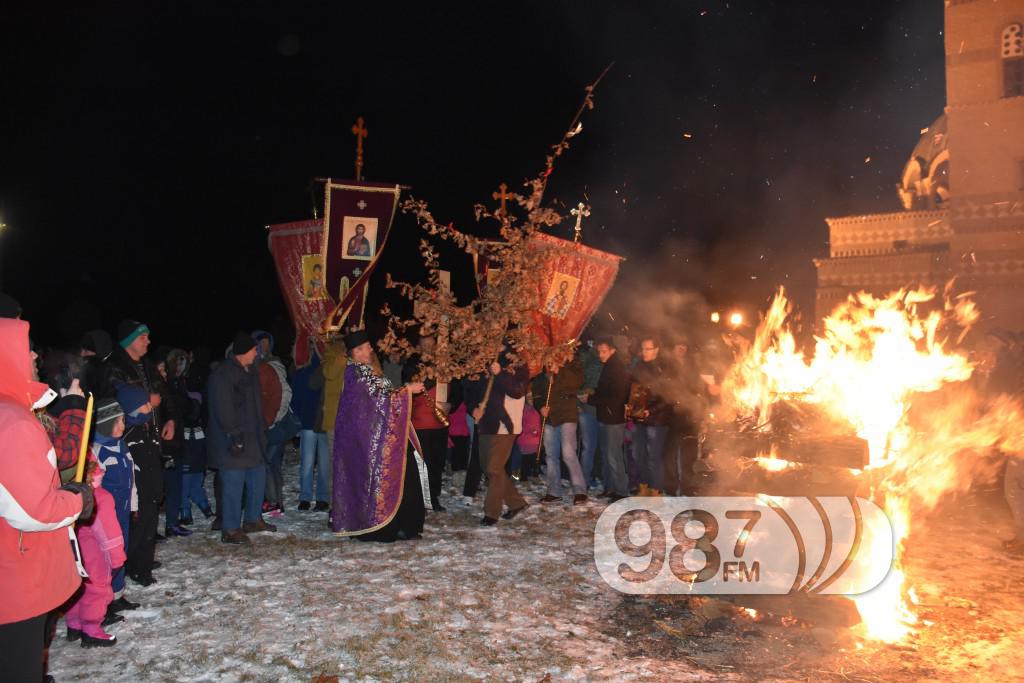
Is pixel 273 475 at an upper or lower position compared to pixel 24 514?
lower

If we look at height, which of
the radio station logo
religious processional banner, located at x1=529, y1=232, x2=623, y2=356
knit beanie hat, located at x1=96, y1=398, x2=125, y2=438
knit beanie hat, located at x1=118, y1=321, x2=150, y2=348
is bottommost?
the radio station logo

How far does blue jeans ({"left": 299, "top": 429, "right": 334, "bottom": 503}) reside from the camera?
9.25 m

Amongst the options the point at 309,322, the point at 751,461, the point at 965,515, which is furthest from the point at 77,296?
the point at 965,515

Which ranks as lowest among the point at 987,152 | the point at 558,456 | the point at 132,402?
the point at 558,456

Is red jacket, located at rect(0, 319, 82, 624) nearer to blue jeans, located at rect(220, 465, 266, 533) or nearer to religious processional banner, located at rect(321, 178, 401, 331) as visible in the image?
blue jeans, located at rect(220, 465, 266, 533)

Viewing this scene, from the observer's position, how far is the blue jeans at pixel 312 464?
364 inches

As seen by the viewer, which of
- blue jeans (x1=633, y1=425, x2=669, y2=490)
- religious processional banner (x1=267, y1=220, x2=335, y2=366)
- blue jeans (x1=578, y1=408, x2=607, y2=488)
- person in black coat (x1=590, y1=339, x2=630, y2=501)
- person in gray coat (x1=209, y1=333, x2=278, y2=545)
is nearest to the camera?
person in gray coat (x1=209, y1=333, x2=278, y2=545)

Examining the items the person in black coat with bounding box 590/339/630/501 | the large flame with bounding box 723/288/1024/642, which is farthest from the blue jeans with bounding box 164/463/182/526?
the large flame with bounding box 723/288/1024/642

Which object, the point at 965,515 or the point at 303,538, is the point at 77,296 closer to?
the point at 303,538

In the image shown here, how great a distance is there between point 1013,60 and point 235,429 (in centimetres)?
2682

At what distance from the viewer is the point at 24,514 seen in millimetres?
2783

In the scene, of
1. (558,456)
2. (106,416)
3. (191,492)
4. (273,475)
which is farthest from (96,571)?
(558,456)

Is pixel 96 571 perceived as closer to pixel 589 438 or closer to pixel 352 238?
pixel 352 238

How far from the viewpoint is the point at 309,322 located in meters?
10.5
